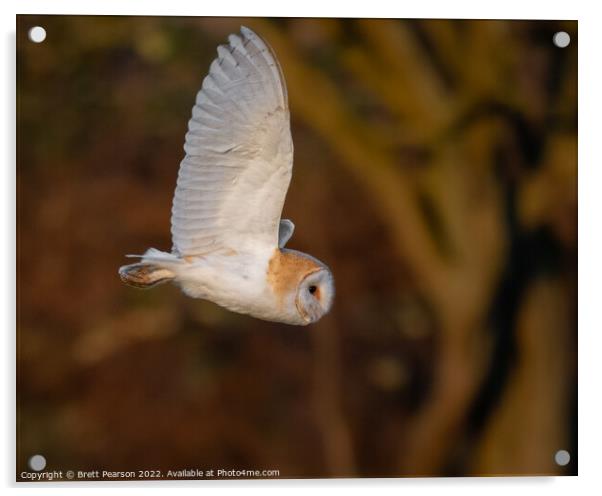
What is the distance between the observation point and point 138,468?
2100 mm

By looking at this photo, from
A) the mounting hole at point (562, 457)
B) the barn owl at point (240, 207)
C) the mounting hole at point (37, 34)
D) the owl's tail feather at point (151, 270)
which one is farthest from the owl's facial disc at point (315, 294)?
the mounting hole at point (37, 34)

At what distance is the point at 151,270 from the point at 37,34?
60 cm

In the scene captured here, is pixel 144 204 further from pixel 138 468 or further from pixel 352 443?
pixel 352 443

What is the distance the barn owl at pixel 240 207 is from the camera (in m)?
1.74

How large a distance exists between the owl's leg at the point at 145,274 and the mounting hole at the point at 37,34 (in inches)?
21.6

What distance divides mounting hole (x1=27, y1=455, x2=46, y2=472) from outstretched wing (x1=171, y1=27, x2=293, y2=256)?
589 millimetres

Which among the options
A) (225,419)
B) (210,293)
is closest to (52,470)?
(225,419)

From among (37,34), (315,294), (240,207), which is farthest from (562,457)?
(37,34)

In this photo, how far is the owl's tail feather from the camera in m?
1.96

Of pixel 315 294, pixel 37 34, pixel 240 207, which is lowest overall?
pixel 315 294

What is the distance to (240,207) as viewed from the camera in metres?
1.88

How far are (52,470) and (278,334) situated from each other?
1.97ft

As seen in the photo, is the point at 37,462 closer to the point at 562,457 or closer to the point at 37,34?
the point at 37,34

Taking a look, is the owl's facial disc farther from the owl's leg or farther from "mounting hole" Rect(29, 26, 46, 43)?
"mounting hole" Rect(29, 26, 46, 43)
